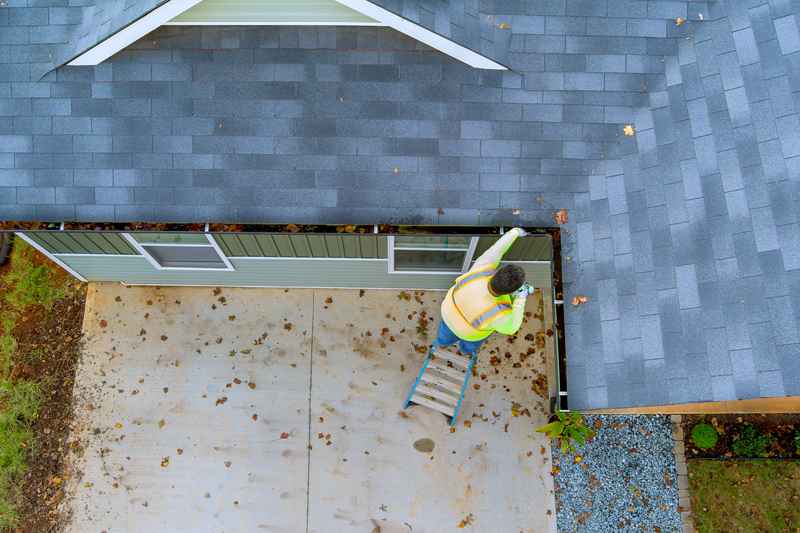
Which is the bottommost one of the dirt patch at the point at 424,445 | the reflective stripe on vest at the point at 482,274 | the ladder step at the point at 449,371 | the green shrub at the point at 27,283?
the dirt patch at the point at 424,445

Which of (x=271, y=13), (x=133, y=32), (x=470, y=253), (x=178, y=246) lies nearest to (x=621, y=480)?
(x=470, y=253)

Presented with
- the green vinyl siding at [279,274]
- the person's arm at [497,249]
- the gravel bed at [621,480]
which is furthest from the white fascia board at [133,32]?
the gravel bed at [621,480]

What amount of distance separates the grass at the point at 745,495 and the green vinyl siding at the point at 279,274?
388cm

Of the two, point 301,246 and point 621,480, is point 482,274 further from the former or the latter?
point 621,480

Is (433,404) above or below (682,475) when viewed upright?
above

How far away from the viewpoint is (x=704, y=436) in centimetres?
888

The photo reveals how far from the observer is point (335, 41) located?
22.4ft

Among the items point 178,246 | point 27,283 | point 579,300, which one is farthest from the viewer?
point 27,283

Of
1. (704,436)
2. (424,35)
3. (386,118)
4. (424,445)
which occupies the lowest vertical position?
(424,445)

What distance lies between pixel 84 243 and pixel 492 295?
238 inches

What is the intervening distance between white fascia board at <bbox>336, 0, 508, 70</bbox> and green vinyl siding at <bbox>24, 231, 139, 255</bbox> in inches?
179

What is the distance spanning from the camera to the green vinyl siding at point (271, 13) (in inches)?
257

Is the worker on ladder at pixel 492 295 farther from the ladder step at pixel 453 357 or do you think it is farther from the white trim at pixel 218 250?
the white trim at pixel 218 250

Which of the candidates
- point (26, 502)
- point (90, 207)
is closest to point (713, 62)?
point (90, 207)
